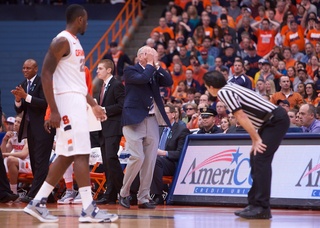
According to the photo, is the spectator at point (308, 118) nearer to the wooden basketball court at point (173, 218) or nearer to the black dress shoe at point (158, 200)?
the wooden basketball court at point (173, 218)

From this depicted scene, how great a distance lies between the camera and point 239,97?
9.86 m

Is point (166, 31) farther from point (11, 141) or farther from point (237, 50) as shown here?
point (11, 141)

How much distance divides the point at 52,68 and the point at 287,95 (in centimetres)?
848

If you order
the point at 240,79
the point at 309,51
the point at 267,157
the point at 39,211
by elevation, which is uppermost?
the point at 267,157

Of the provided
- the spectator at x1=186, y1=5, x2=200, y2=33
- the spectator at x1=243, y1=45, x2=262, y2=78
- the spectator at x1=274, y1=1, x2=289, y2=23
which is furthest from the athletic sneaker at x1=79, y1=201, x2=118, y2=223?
the spectator at x1=186, y1=5, x2=200, y2=33

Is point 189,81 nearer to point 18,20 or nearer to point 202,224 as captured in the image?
point 18,20

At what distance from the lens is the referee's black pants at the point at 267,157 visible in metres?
9.91

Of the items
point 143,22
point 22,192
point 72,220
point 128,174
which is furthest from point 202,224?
point 143,22

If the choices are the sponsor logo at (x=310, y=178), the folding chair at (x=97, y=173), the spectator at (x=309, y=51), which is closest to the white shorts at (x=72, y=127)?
the sponsor logo at (x=310, y=178)

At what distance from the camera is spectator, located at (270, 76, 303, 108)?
16.4 m

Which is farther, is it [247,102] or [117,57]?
[117,57]

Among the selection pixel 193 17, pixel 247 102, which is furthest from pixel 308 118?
pixel 193 17

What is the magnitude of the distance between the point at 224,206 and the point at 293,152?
53.6 inches

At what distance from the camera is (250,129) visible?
31.6 ft
